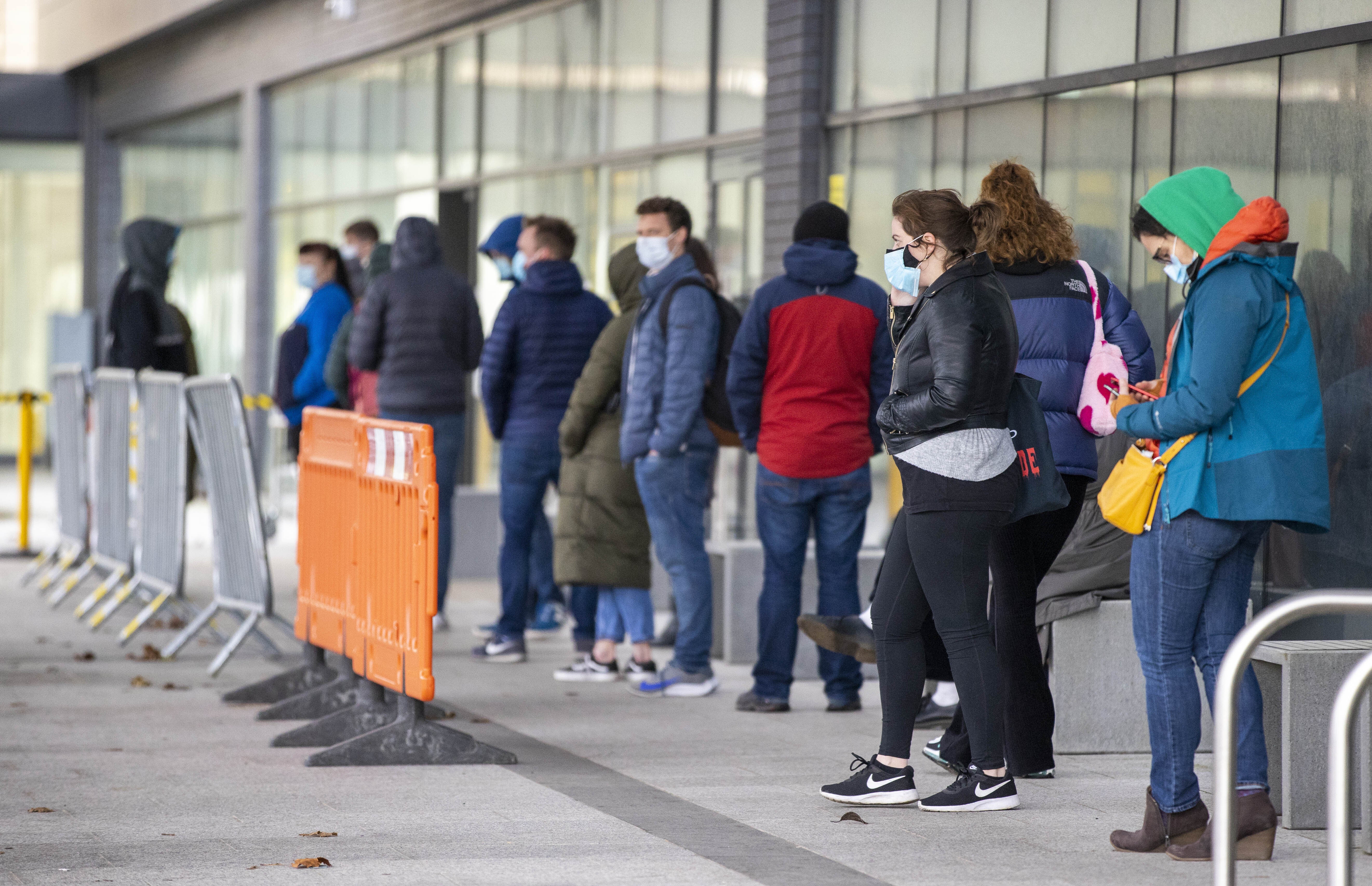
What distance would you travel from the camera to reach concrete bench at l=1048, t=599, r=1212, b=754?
696cm

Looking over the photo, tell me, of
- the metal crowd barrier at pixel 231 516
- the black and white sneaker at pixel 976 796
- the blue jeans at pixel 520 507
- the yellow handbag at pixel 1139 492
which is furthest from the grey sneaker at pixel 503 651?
the yellow handbag at pixel 1139 492

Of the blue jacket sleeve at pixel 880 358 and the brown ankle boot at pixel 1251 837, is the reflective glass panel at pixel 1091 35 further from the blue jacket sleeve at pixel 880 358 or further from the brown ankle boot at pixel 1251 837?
the brown ankle boot at pixel 1251 837

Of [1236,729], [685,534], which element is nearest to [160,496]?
[685,534]

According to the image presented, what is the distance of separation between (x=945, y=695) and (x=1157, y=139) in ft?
8.68

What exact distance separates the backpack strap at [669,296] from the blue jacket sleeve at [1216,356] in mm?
3101

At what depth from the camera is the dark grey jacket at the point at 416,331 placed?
9766 mm

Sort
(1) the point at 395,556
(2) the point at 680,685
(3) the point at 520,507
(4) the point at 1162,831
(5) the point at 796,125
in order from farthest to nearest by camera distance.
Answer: (5) the point at 796,125 < (3) the point at 520,507 < (2) the point at 680,685 < (1) the point at 395,556 < (4) the point at 1162,831

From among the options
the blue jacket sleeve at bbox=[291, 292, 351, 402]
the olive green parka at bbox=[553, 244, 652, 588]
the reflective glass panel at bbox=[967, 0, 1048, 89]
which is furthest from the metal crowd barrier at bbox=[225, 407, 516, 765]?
the reflective glass panel at bbox=[967, 0, 1048, 89]

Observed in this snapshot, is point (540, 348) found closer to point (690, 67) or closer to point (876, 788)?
point (876, 788)

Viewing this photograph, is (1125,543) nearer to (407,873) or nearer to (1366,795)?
(1366,795)

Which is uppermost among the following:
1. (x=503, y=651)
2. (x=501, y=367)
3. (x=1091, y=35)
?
(x=1091, y=35)

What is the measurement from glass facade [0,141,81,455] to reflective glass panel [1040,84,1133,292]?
72.1ft

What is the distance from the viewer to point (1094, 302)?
6375 mm

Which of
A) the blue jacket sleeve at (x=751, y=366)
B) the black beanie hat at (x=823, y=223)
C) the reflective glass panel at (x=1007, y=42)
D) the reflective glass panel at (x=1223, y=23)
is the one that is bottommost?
the blue jacket sleeve at (x=751, y=366)
